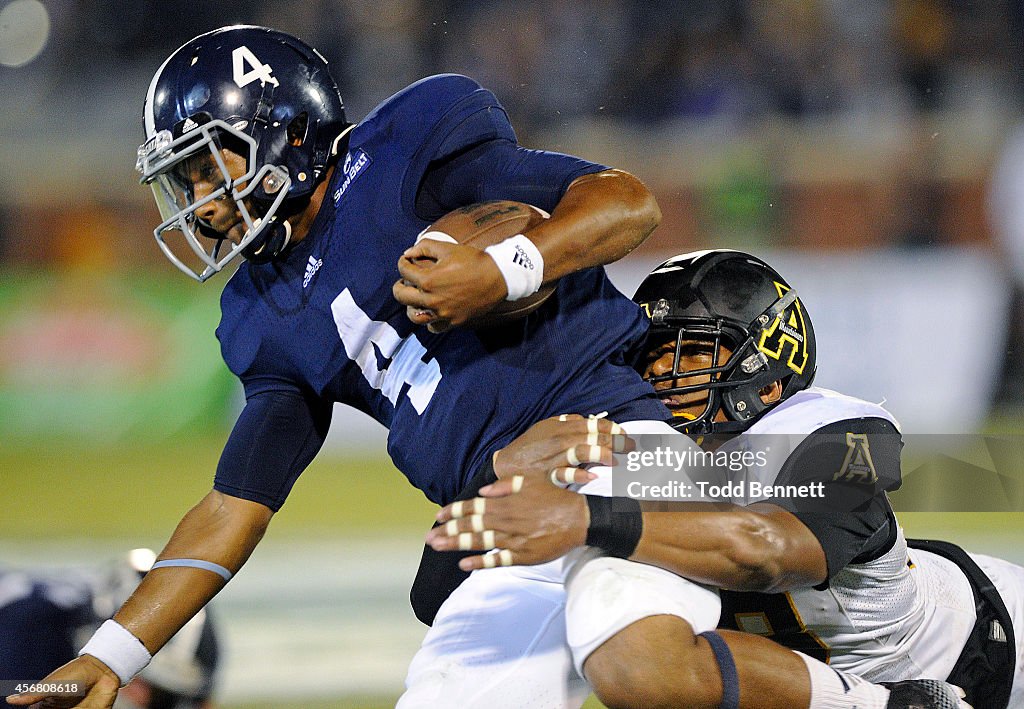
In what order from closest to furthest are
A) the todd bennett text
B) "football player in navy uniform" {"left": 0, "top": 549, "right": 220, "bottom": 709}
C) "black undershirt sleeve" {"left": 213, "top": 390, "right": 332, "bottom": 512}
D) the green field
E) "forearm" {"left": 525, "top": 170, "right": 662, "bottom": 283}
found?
"forearm" {"left": 525, "top": 170, "right": 662, "bottom": 283}
the todd bennett text
"football player in navy uniform" {"left": 0, "top": 549, "right": 220, "bottom": 709}
"black undershirt sleeve" {"left": 213, "top": 390, "right": 332, "bottom": 512}
the green field

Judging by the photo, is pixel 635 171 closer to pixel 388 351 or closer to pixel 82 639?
pixel 388 351

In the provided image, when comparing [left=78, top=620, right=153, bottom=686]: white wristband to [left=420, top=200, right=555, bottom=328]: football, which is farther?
[left=78, top=620, right=153, bottom=686]: white wristband

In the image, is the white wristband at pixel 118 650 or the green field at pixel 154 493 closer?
the white wristband at pixel 118 650

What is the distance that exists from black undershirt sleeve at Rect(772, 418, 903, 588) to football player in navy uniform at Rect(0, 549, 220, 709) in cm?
143

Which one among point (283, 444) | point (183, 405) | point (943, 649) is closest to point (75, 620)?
point (283, 444)

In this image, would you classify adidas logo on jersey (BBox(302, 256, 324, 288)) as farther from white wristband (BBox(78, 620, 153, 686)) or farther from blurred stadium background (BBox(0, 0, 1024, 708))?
blurred stadium background (BBox(0, 0, 1024, 708))

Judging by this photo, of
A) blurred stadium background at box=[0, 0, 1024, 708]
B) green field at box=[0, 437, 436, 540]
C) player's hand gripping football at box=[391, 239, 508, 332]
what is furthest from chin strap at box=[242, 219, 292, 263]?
blurred stadium background at box=[0, 0, 1024, 708]

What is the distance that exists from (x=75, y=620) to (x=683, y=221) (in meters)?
5.82

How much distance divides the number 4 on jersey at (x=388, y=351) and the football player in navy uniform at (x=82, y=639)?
801 mm

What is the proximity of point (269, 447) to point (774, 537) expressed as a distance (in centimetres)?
124

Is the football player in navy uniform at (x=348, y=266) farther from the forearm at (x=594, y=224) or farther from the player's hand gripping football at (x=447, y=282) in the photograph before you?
the player's hand gripping football at (x=447, y=282)

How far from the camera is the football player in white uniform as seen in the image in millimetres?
2223

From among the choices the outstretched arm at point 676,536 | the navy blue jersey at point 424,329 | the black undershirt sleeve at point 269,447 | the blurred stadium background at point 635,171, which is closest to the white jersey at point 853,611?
the outstretched arm at point 676,536

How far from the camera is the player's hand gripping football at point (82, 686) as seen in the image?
8.08ft
